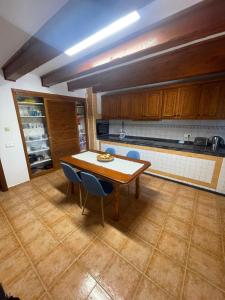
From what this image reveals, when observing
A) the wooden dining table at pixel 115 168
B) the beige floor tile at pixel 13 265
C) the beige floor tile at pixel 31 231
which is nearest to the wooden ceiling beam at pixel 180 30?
the wooden dining table at pixel 115 168

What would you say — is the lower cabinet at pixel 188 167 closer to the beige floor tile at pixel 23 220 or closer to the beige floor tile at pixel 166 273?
the beige floor tile at pixel 166 273

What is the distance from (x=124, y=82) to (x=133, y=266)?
121 inches

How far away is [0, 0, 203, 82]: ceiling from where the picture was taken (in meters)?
1.06

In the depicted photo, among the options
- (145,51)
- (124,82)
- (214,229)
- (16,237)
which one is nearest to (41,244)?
(16,237)

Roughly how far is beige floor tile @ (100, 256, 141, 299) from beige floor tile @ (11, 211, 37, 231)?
1358 mm

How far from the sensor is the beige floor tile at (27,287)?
116 cm

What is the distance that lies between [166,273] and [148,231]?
1.60 feet

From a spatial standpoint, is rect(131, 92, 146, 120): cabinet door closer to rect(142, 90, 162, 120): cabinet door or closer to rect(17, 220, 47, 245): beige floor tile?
rect(142, 90, 162, 120): cabinet door

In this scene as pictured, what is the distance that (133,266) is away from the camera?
1370 millimetres

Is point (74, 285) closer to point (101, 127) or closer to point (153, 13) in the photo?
point (153, 13)

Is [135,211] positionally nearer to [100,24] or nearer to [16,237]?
[16,237]

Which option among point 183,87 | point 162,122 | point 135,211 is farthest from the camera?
point 162,122

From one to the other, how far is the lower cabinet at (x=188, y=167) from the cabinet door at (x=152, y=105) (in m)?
0.82

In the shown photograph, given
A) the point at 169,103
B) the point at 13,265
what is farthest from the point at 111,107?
the point at 13,265
